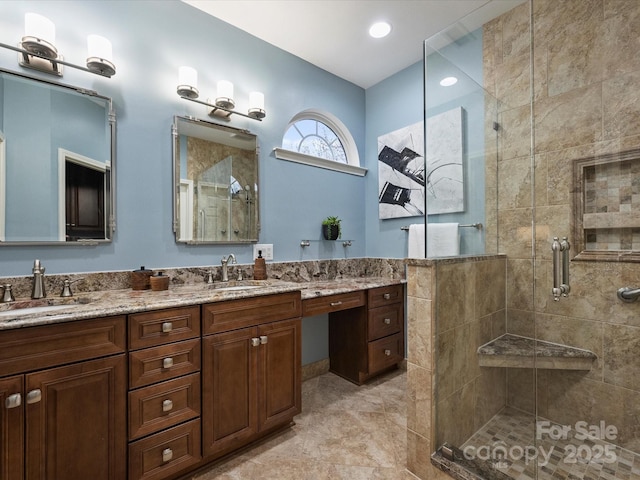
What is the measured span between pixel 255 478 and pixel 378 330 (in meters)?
1.35

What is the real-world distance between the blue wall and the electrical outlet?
0.04 m

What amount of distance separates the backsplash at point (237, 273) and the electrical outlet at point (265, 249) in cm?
7

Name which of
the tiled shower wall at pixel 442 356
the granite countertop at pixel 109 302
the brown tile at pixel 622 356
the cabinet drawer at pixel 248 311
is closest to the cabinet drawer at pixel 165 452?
the cabinet drawer at pixel 248 311

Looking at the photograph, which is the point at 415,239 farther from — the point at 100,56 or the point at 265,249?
the point at 100,56

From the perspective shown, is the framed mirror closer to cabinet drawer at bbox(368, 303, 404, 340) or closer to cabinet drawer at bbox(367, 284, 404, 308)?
cabinet drawer at bbox(367, 284, 404, 308)

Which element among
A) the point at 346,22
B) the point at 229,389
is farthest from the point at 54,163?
the point at 346,22

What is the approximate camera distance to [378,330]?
2.45 meters

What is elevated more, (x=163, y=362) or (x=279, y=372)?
(x=163, y=362)

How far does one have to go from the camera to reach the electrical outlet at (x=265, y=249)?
7.57 ft

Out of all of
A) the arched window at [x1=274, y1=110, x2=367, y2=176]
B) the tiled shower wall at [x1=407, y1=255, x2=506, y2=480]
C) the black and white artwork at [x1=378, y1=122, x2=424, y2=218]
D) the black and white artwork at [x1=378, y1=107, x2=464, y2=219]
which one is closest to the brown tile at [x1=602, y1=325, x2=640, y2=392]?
the tiled shower wall at [x1=407, y1=255, x2=506, y2=480]

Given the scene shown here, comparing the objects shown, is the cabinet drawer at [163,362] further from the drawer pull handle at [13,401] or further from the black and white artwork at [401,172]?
the black and white artwork at [401,172]

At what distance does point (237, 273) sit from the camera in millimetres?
2166

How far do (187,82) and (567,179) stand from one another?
243cm

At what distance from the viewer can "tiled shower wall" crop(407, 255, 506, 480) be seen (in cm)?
143
